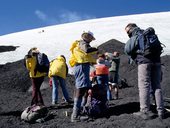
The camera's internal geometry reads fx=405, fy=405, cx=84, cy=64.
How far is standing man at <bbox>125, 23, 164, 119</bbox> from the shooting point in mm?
8227

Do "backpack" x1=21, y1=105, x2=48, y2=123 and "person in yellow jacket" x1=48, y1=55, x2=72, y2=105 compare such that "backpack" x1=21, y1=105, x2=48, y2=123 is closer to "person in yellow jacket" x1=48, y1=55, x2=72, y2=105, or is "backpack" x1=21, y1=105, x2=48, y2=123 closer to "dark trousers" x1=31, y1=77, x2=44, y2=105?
"dark trousers" x1=31, y1=77, x2=44, y2=105

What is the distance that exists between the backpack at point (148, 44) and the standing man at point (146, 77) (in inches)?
1.4

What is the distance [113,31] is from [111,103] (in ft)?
81.3

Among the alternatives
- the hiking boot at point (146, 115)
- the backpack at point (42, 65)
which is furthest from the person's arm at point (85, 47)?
the backpack at point (42, 65)

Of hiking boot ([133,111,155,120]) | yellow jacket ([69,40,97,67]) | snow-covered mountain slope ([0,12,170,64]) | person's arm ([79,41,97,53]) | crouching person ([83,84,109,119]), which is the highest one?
snow-covered mountain slope ([0,12,170,64])

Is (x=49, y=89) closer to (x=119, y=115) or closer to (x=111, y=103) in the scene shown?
(x=111, y=103)

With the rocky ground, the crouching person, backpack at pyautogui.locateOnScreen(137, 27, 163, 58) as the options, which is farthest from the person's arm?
the rocky ground

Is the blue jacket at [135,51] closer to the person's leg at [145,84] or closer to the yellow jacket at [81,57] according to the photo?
the person's leg at [145,84]

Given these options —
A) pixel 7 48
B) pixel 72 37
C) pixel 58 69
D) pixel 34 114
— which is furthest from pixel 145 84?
pixel 72 37

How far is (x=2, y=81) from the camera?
692 inches

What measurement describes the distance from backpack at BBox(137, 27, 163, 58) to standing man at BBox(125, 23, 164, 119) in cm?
3

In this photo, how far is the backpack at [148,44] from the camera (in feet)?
26.8

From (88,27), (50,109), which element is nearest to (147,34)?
(50,109)

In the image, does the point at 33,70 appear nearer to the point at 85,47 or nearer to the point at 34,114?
the point at 34,114
